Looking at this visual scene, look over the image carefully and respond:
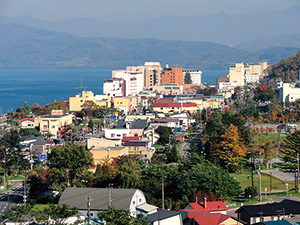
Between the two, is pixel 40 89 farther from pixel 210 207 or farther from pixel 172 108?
pixel 210 207

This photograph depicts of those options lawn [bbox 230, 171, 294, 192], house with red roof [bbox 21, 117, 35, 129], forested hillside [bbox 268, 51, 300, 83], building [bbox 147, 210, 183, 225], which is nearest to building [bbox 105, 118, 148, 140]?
house with red roof [bbox 21, 117, 35, 129]

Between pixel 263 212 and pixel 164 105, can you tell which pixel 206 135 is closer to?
pixel 263 212

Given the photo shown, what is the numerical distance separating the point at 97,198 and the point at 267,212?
207 inches

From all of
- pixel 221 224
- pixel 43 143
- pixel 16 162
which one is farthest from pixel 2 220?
pixel 43 143

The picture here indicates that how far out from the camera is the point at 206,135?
27.1 m

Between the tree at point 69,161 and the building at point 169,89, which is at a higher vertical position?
the building at point 169,89

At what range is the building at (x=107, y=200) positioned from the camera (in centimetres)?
1443

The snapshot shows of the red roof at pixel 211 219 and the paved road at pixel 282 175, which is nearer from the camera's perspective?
the red roof at pixel 211 219

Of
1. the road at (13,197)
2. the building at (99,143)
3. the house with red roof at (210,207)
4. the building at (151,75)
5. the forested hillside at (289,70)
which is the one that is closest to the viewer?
the house with red roof at (210,207)

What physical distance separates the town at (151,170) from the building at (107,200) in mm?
33

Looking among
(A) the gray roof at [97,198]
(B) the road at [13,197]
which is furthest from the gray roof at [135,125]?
(A) the gray roof at [97,198]

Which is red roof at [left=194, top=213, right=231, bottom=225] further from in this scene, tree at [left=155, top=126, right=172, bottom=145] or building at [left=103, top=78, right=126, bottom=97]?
building at [left=103, top=78, right=126, bottom=97]

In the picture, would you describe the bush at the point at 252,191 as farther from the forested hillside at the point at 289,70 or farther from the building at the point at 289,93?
the forested hillside at the point at 289,70

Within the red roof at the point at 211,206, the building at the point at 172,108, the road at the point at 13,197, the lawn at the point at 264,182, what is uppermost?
the building at the point at 172,108
